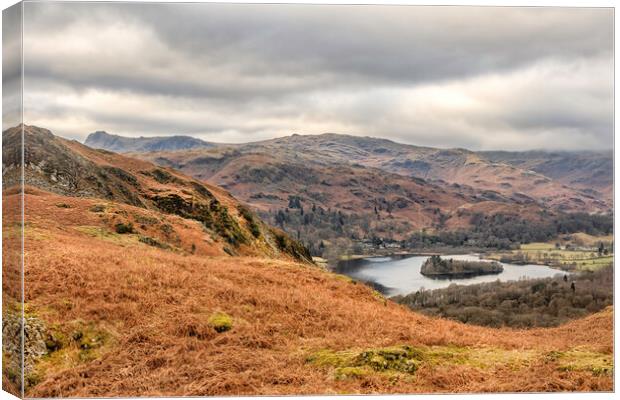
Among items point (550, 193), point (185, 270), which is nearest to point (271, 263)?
point (185, 270)

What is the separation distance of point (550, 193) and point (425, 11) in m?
54.8

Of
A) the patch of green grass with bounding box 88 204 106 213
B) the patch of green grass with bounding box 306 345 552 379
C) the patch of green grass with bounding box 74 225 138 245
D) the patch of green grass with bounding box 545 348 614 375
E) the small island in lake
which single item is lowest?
the small island in lake

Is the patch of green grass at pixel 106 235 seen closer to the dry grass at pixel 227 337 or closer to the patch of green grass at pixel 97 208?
the patch of green grass at pixel 97 208

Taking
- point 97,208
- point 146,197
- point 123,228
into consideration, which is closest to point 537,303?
point 146,197

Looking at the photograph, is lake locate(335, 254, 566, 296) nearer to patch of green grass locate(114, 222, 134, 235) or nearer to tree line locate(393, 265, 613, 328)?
tree line locate(393, 265, 613, 328)

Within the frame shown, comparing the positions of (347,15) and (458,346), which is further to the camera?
(347,15)

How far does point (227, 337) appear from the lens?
13.7 metres

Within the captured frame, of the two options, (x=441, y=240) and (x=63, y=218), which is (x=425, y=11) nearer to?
(x=63, y=218)

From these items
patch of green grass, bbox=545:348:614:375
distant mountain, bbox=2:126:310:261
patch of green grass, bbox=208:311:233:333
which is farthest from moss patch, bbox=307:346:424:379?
distant mountain, bbox=2:126:310:261

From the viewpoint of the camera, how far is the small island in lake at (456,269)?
11225 cm

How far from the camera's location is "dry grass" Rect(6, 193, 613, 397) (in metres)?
12.7

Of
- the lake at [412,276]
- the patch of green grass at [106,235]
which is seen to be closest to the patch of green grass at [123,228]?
the patch of green grass at [106,235]

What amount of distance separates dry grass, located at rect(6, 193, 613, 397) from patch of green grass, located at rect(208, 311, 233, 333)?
144 millimetres

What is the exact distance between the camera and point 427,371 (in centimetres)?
1321
